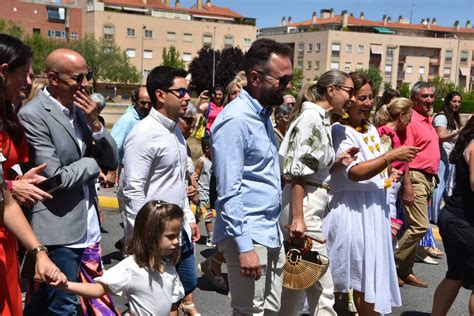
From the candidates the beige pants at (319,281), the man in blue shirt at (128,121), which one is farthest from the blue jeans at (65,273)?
the man in blue shirt at (128,121)

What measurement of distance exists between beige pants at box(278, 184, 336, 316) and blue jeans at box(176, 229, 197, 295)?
680mm

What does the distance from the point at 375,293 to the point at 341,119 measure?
135 cm

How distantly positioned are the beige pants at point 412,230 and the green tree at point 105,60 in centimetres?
6768

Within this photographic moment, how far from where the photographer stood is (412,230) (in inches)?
220

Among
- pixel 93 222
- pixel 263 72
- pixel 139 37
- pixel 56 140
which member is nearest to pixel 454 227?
pixel 263 72

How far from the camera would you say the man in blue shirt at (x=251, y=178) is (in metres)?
2.96

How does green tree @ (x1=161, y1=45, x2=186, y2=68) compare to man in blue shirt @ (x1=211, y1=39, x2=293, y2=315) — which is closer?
man in blue shirt @ (x1=211, y1=39, x2=293, y2=315)

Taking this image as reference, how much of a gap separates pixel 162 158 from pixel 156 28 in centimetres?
8651

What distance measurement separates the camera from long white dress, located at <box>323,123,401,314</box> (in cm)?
399

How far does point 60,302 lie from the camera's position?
10.5ft

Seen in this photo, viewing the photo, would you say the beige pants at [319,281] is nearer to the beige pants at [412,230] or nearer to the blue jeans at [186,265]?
the blue jeans at [186,265]

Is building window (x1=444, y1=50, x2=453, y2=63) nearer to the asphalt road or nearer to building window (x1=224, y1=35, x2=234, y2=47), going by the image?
building window (x1=224, y1=35, x2=234, y2=47)

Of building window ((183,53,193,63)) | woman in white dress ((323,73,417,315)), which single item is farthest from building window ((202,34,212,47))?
woman in white dress ((323,73,417,315))

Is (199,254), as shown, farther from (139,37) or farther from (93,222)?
(139,37)
